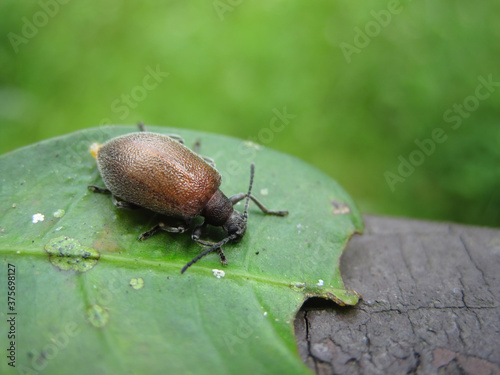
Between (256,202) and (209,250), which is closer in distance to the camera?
(209,250)

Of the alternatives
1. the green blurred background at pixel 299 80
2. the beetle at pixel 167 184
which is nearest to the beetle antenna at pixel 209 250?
the beetle at pixel 167 184

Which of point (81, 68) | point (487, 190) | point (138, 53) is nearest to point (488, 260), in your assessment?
point (487, 190)

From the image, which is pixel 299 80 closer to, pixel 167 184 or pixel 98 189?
pixel 167 184

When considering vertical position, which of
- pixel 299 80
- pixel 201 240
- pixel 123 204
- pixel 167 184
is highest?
pixel 299 80

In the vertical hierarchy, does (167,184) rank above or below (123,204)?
above

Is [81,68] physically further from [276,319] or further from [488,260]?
[488,260]

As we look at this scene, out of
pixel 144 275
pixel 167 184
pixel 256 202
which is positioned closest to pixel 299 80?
pixel 256 202

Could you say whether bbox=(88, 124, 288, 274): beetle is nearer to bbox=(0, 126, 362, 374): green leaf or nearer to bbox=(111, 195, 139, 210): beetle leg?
bbox=(111, 195, 139, 210): beetle leg
